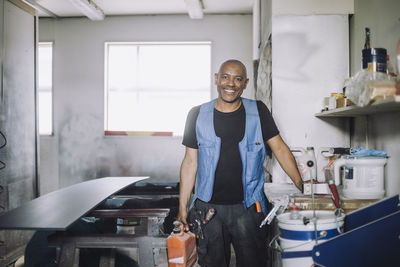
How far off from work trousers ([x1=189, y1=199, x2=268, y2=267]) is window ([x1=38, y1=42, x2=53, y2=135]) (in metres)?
3.76

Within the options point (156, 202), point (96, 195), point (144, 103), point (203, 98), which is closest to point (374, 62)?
point (156, 202)

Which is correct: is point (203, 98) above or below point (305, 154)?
above

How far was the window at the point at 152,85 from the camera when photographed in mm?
4852

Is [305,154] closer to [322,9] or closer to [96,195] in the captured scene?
[322,9]

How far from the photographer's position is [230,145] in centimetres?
203

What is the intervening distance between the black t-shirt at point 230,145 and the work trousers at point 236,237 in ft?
0.22

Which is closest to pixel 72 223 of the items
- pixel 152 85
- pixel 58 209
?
pixel 58 209

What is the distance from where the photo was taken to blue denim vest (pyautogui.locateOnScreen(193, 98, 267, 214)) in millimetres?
1984

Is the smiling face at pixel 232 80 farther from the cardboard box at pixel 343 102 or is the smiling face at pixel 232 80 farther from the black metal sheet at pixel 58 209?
the black metal sheet at pixel 58 209

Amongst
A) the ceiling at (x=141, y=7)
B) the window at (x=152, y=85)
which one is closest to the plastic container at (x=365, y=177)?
the ceiling at (x=141, y=7)

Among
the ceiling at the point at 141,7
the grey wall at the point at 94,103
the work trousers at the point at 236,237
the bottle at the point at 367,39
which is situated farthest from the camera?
the grey wall at the point at 94,103

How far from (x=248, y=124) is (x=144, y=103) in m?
3.12

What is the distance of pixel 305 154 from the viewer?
7.52ft

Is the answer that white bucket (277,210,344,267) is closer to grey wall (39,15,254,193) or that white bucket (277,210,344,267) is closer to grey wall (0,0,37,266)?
grey wall (0,0,37,266)
